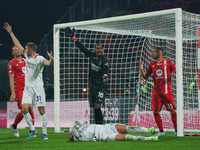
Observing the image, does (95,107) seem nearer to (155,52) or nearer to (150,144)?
(155,52)

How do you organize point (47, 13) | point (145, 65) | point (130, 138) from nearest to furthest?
point (130, 138)
point (145, 65)
point (47, 13)

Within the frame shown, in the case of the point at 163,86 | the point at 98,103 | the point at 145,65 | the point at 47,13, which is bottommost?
the point at 98,103

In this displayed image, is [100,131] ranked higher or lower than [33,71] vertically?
lower

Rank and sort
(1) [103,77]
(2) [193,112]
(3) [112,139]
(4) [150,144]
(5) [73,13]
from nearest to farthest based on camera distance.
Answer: (4) [150,144]
(3) [112,139]
(1) [103,77]
(2) [193,112]
(5) [73,13]

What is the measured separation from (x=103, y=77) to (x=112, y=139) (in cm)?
172

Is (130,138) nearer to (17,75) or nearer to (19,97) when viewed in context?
(19,97)

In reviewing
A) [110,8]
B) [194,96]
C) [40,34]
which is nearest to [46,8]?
[40,34]

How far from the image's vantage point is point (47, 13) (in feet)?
84.8

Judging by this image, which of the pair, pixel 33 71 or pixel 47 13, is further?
pixel 47 13

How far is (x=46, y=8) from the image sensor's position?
25.6 m

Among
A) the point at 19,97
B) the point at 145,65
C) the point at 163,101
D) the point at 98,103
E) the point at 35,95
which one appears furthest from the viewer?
the point at 145,65

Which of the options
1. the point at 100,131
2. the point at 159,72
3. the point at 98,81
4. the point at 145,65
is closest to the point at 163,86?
the point at 159,72

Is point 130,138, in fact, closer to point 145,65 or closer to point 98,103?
point 98,103

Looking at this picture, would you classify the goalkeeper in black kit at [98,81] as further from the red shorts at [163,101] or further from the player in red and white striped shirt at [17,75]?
the player in red and white striped shirt at [17,75]
